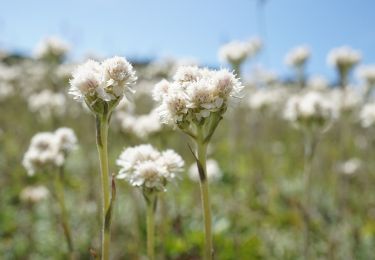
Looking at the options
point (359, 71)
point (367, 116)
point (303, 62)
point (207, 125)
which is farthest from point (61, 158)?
point (303, 62)

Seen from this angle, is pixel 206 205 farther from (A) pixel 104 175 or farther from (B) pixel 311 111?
(B) pixel 311 111

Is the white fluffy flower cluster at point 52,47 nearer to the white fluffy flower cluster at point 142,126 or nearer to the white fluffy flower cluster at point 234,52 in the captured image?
the white fluffy flower cluster at point 234,52

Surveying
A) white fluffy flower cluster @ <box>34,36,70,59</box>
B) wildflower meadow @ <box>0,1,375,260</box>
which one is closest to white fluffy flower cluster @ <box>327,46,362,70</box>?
wildflower meadow @ <box>0,1,375,260</box>

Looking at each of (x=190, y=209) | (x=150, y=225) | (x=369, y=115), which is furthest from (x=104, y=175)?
(x=190, y=209)

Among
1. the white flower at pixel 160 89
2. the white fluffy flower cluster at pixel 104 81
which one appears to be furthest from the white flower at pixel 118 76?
the white flower at pixel 160 89

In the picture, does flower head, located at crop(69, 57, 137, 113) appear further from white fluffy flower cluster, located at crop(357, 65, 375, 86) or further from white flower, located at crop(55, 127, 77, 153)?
white fluffy flower cluster, located at crop(357, 65, 375, 86)

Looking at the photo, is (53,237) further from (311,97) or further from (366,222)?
(366,222)
